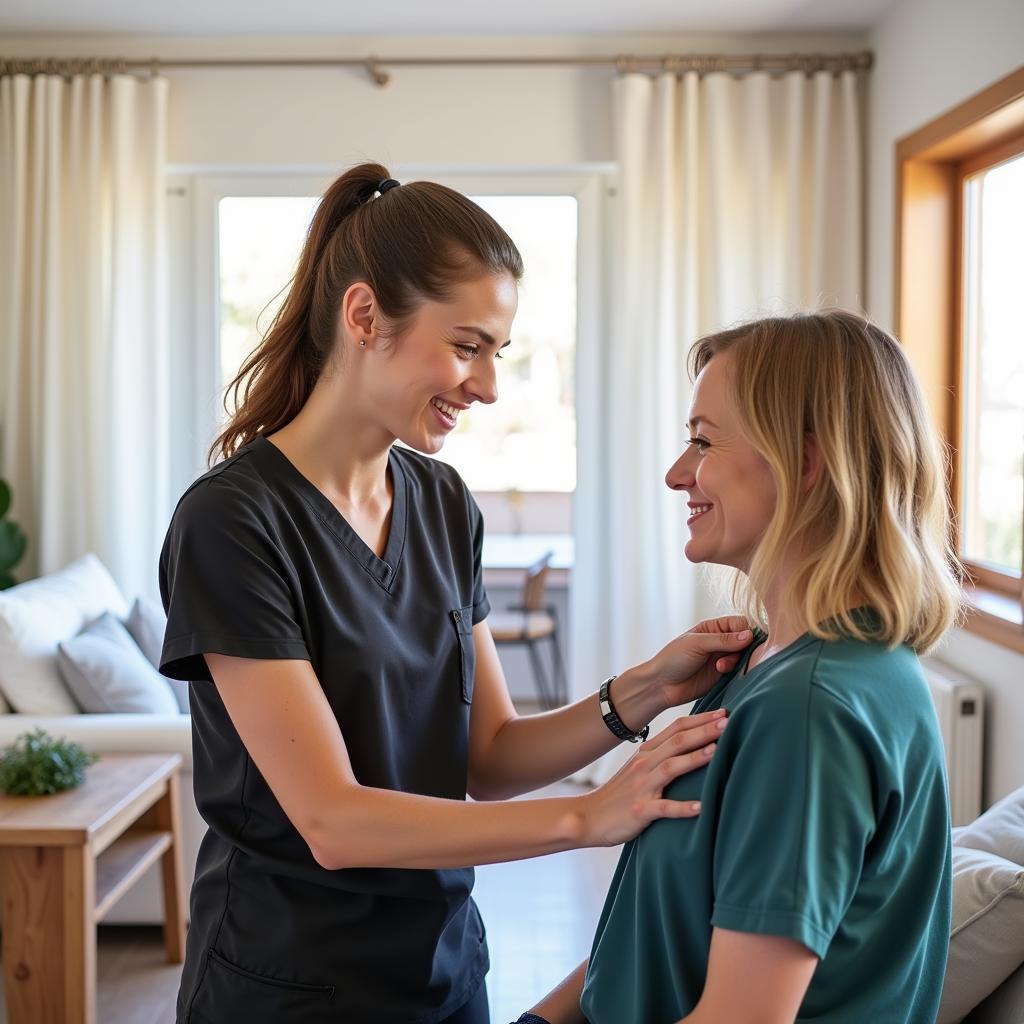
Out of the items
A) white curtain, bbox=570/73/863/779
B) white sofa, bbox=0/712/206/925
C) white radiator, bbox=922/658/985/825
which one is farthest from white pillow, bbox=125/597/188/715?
white radiator, bbox=922/658/985/825

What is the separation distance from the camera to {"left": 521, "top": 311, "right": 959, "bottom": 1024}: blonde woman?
968 mm

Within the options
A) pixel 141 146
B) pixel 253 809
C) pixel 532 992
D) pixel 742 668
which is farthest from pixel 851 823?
pixel 141 146

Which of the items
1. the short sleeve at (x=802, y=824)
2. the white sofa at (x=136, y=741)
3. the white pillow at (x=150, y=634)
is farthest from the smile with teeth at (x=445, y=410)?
the white pillow at (x=150, y=634)

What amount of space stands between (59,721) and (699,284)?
2.86 meters

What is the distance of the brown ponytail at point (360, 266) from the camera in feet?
4.51

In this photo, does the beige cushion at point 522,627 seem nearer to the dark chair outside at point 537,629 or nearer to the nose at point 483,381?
the dark chair outside at point 537,629

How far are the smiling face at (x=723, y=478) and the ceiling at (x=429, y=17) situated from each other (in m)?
3.38

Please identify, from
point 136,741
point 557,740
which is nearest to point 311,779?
point 557,740

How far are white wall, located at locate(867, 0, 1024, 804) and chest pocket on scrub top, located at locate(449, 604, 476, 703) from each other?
223 cm

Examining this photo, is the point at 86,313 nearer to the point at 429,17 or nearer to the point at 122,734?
the point at 429,17

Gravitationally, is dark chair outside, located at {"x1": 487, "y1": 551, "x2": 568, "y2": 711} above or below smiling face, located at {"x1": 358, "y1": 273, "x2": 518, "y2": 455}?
below

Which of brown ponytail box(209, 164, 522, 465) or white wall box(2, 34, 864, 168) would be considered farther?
white wall box(2, 34, 864, 168)

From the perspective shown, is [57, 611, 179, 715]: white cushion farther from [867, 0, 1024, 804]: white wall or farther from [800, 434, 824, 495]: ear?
[800, 434, 824, 495]: ear

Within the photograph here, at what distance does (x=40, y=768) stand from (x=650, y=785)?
2122 millimetres
